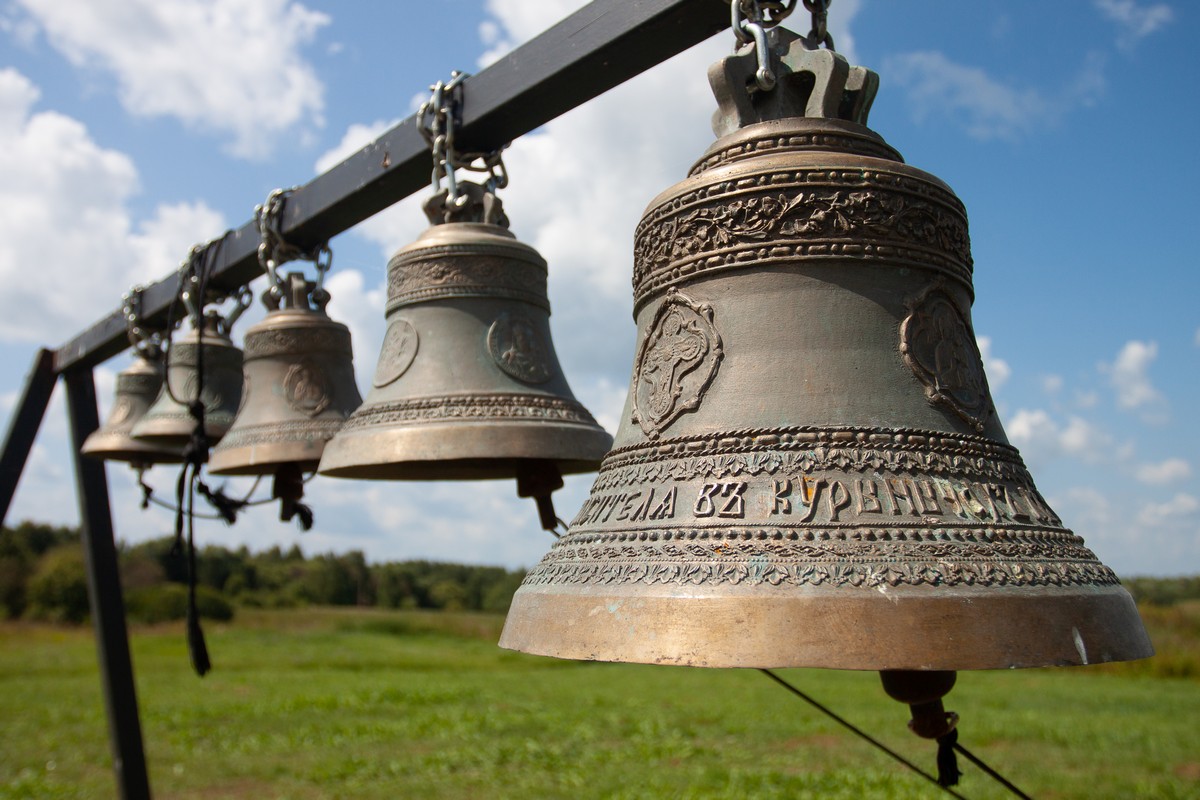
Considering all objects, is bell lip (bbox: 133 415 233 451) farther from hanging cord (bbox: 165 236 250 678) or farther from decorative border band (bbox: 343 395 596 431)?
decorative border band (bbox: 343 395 596 431)

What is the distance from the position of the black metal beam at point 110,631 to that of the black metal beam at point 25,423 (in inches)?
11.4

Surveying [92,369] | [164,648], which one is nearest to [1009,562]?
[92,369]

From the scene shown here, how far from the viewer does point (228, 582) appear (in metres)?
40.4

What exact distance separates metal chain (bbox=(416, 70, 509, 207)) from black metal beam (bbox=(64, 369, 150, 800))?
10.7 feet

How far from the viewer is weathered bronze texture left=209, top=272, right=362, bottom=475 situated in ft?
12.8

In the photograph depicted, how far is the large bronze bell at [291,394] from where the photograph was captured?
3.92 metres

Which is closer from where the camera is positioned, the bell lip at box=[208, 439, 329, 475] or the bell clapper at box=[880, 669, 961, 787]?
the bell clapper at box=[880, 669, 961, 787]

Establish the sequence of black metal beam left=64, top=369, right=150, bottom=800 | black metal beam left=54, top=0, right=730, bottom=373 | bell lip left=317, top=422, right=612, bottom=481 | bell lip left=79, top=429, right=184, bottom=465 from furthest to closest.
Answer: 1. bell lip left=79, top=429, right=184, bottom=465
2. black metal beam left=64, top=369, right=150, bottom=800
3. bell lip left=317, top=422, right=612, bottom=481
4. black metal beam left=54, top=0, right=730, bottom=373

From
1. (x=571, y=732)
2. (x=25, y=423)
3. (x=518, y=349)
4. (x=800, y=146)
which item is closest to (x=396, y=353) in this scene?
(x=518, y=349)

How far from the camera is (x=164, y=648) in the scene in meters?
26.1

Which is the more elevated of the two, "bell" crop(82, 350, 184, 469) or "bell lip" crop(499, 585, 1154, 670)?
"bell" crop(82, 350, 184, 469)

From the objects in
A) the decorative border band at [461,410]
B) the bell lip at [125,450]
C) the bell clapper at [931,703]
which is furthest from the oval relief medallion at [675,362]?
the bell lip at [125,450]

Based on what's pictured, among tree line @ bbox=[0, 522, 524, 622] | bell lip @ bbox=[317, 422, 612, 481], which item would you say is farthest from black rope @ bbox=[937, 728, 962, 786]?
tree line @ bbox=[0, 522, 524, 622]

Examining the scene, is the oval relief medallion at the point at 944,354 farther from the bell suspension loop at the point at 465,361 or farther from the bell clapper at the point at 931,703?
the bell suspension loop at the point at 465,361
